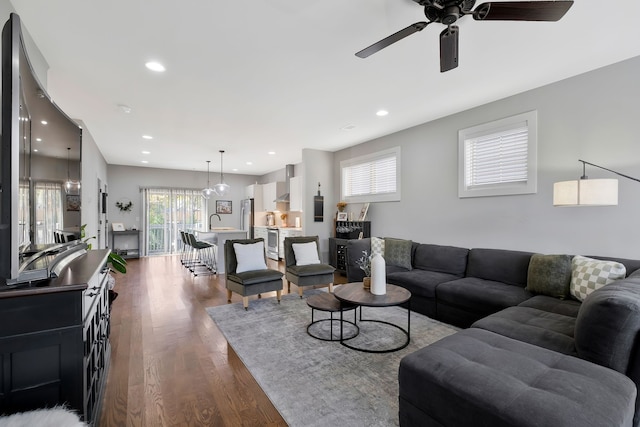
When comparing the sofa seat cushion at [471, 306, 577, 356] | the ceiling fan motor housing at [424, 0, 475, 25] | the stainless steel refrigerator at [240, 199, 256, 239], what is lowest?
the sofa seat cushion at [471, 306, 577, 356]

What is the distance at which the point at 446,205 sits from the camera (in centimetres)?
440

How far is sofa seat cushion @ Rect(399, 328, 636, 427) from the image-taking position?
48.1 inches

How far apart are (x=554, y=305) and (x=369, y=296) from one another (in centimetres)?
161

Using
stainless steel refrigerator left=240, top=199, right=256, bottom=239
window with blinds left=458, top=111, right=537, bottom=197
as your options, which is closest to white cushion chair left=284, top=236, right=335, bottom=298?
window with blinds left=458, top=111, right=537, bottom=197

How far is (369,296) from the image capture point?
9.59 ft

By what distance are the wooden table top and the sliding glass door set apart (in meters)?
7.64

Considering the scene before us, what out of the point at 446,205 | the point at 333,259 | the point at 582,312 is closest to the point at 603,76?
the point at 446,205

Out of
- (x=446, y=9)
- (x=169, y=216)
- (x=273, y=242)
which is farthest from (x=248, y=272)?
(x=169, y=216)

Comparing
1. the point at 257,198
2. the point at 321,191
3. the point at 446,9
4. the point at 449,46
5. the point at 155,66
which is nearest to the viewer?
the point at 446,9

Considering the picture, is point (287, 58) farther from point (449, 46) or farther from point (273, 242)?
point (273, 242)

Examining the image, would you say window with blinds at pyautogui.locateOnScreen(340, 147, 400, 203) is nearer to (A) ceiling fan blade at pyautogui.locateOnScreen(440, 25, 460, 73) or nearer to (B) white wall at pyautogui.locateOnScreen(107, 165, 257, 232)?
(A) ceiling fan blade at pyautogui.locateOnScreen(440, 25, 460, 73)

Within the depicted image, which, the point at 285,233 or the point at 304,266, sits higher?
the point at 285,233

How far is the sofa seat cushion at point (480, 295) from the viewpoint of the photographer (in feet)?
9.55

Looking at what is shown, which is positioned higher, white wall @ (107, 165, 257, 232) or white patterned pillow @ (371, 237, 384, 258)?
white wall @ (107, 165, 257, 232)
